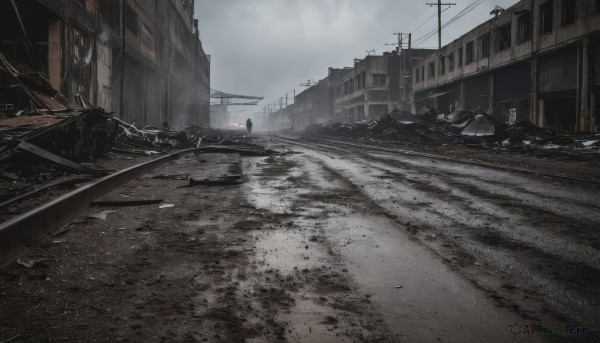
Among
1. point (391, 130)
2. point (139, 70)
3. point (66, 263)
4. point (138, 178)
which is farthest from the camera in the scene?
point (391, 130)

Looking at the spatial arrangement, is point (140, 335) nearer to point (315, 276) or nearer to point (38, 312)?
point (38, 312)

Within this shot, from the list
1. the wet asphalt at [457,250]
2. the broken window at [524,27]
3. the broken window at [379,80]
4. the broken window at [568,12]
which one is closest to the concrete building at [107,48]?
the wet asphalt at [457,250]

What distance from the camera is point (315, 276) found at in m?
2.81

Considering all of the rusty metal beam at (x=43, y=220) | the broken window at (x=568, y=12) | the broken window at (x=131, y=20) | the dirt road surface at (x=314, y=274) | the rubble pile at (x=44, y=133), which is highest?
the broken window at (x=568, y=12)

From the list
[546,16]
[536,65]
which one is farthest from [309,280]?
[546,16]

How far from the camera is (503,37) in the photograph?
3056 centimetres

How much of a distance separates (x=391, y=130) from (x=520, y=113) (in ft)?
27.1

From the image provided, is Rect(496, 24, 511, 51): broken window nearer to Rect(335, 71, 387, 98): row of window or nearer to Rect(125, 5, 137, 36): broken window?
Rect(125, 5, 137, 36): broken window

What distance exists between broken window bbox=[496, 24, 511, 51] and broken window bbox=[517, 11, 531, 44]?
59.1 inches

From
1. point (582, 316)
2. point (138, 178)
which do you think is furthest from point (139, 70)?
point (582, 316)

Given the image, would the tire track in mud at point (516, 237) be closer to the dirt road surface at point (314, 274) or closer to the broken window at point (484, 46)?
the dirt road surface at point (314, 274)

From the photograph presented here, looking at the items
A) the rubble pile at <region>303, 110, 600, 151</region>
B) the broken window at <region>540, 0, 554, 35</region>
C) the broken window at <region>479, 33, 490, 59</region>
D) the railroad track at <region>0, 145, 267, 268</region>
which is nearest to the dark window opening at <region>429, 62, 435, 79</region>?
the broken window at <region>479, 33, 490, 59</region>

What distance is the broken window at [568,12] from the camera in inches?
915

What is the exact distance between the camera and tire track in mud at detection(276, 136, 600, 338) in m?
2.53
